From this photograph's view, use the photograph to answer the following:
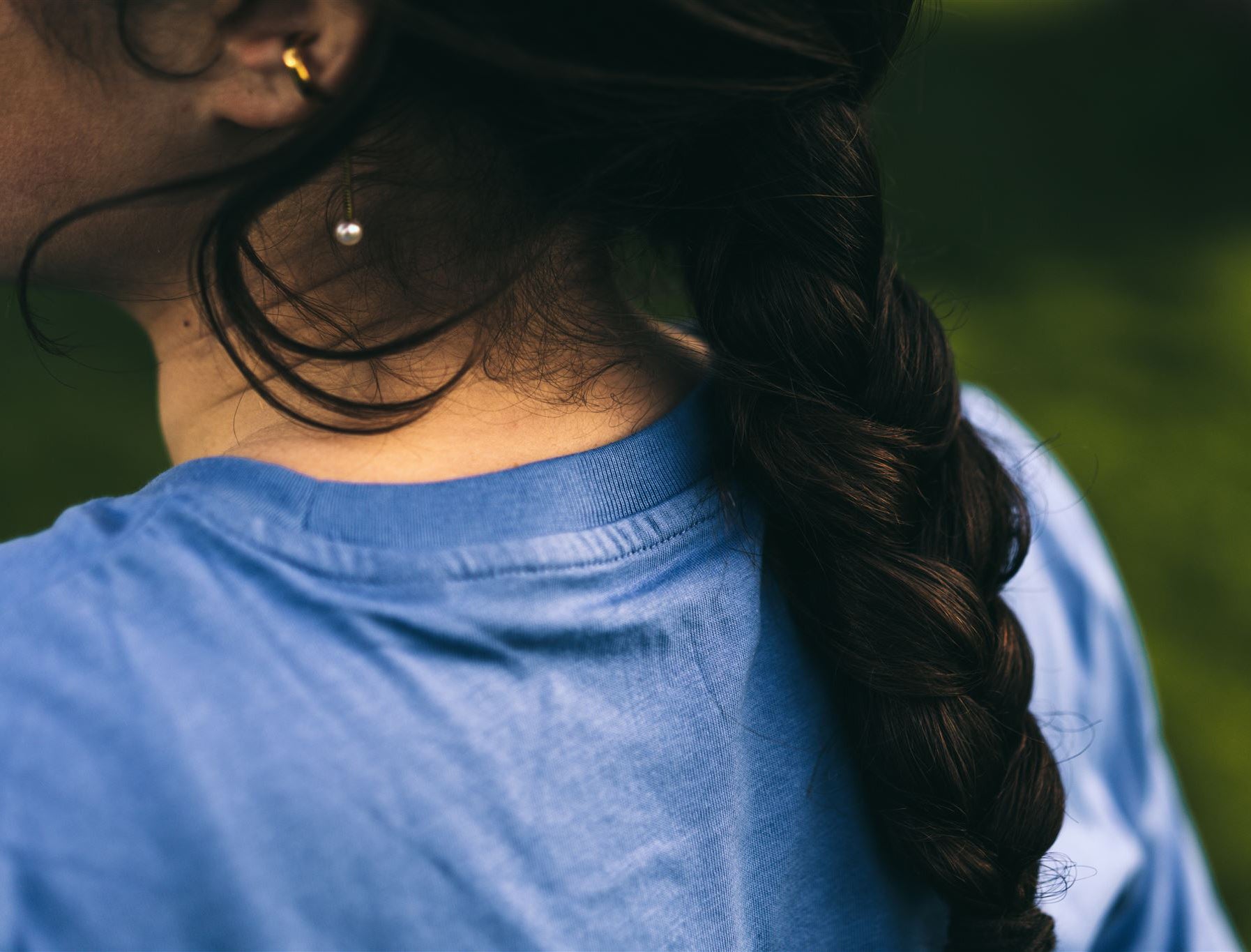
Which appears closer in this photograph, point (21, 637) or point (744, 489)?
point (21, 637)

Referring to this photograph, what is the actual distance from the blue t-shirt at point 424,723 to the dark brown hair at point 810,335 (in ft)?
0.19

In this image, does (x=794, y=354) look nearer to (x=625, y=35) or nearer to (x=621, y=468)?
(x=621, y=468)

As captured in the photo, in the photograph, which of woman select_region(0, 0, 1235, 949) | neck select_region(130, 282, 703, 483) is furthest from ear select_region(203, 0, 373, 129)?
neck select_region(130, 282, 703, 483)

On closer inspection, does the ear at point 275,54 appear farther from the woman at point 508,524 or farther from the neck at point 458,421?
the neck at point 458,421

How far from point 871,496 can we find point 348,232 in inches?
17.2

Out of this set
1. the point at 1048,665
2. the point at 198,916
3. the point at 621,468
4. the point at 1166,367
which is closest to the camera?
the point at 198,916

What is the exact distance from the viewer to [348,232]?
0.85m

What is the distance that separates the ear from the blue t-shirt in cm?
27

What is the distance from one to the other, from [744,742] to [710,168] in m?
0.43

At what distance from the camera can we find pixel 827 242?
0.85 metres

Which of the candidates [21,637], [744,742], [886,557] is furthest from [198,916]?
[886,557]

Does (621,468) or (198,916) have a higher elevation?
(621,468)

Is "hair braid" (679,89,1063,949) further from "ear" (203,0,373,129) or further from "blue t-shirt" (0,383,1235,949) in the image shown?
"ear" (203,0,373,129)

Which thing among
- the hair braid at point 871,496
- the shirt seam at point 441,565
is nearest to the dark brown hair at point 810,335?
the hair braid at point 871,496
